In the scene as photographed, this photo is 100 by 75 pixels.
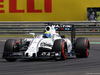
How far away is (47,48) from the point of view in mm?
13320

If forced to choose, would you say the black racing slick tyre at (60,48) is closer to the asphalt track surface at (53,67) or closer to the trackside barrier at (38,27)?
the asphalt track surface at (53,67)

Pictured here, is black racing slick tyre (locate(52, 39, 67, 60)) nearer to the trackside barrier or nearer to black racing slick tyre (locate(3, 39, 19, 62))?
black racing slick tyre (locate(3, 39, 19, 62))

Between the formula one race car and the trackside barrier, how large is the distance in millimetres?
9990

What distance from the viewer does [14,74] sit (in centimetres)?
1003

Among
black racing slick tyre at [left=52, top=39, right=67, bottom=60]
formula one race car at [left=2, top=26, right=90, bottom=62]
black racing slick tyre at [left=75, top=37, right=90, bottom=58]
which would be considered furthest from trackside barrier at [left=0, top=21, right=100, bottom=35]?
black racing slick tyre at [left=52, top=39, right=67, bottom=60]

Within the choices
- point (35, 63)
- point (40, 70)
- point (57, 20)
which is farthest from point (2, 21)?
point (40, 70)

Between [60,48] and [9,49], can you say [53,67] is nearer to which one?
[60,48]

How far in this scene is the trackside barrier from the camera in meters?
24.5

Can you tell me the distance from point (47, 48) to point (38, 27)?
38.4 feet

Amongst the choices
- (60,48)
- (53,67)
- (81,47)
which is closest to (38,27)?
(81,47)

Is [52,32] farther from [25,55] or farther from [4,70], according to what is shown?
[4,70]

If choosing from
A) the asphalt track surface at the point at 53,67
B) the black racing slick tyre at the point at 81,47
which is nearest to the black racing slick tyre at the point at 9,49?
the asphalt track surface at the point at 53,67

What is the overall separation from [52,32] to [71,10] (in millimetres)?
10565

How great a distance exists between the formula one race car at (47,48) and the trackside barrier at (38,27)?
393 inches
